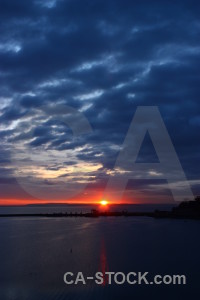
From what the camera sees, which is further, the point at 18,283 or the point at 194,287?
the point at 18,283

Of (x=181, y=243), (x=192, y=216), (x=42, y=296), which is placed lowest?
(x=42, y=296)

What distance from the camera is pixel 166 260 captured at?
129 ft

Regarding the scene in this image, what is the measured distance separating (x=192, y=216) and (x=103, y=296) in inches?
3873

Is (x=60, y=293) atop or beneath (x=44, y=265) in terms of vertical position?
beneath

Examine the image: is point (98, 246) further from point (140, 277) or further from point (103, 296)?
point (103, 296)

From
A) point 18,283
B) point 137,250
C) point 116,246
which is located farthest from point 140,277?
point 116,246

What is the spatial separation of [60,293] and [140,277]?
836 centimetres

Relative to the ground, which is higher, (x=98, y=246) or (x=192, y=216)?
(x=192, y=216)

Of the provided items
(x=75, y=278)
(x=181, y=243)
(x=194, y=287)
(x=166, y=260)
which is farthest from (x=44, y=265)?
(x=181, y=243)

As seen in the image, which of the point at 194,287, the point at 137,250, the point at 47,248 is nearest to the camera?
the point at 194,287

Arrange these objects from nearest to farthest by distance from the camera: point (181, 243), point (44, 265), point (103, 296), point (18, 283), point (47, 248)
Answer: point (103, 296) < point (18, 283) < point (44, 265) < point (47, 248) < point (181, 243)

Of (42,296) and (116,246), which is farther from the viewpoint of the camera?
(116,246)

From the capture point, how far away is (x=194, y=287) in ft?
91.8

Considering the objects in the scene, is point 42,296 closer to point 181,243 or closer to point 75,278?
point 75,278
